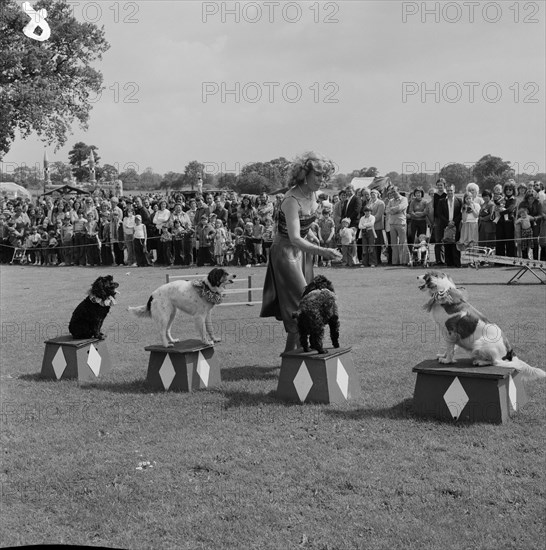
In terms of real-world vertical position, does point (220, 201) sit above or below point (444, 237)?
above

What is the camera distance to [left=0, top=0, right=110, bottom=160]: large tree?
33344mm

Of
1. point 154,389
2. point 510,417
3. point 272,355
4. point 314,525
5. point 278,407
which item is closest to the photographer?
point 314,525

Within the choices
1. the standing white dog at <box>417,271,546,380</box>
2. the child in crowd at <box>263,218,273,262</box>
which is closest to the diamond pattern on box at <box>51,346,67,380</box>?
the standing white dog at <box>417,271,546,380</box>

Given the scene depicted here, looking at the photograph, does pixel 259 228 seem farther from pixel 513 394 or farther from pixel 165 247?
pixel 513 394

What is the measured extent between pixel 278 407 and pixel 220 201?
711 inches

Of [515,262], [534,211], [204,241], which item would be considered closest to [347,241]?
[204,241]

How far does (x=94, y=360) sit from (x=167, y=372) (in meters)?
1.31

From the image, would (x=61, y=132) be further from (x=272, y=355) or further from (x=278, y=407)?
(x=278, y=407)

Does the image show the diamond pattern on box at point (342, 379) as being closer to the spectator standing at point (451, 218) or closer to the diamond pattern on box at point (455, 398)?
the diamond pattern on box at point (455, 398)

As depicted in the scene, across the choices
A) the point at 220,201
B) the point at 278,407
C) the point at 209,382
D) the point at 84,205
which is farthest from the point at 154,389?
the point at 84,205

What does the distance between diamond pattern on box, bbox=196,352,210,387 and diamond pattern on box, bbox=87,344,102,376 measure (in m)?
1.59

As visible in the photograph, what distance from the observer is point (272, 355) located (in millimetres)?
9070

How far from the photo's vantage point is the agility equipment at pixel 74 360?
313 inches

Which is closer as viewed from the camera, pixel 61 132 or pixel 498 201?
pixel 498 201
